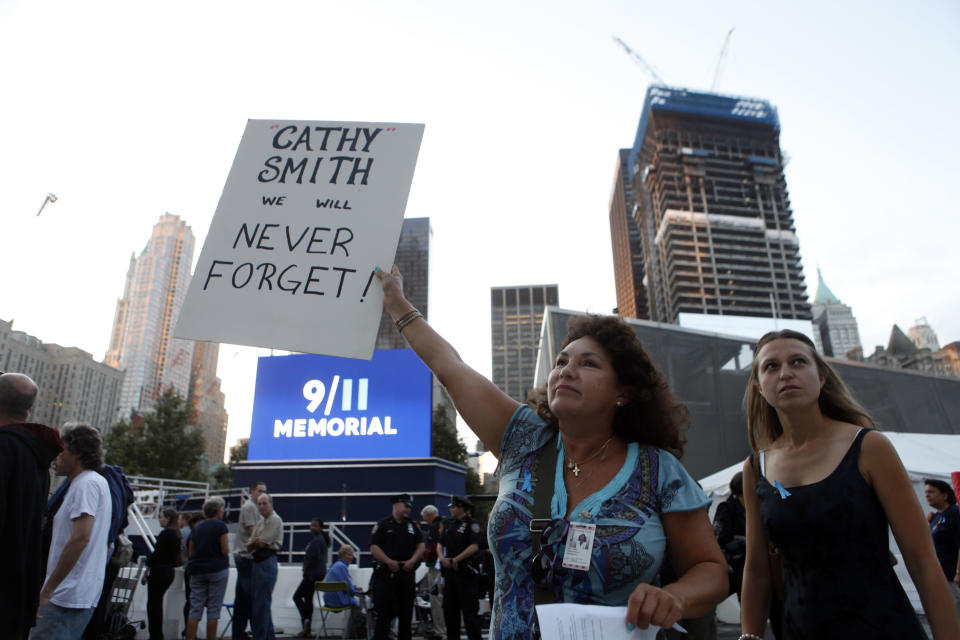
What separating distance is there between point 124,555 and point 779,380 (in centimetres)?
505

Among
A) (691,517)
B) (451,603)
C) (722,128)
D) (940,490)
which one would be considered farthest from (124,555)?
(722,128)

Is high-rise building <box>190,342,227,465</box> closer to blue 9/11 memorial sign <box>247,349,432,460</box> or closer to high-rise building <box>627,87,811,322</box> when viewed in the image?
high-rise building <box>627,87,811,322</box>

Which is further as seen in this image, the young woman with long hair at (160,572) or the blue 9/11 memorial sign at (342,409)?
the blue 9/11 memorial sign at (342,409)

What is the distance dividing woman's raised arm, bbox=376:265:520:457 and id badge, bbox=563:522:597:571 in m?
0.38

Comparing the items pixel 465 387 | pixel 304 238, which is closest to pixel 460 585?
pixel 304 238

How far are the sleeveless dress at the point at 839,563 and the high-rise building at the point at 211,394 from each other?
15360 centimetres

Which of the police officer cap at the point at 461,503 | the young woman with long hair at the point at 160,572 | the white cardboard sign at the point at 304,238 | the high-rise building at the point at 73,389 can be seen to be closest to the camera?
the white cardboard sign at the point at 304,238

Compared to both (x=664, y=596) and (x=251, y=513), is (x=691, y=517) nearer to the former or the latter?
(x=664, y=596)

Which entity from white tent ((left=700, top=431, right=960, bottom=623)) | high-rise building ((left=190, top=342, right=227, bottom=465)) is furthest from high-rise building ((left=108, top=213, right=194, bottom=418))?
white tent ((left=700, top=431, right=960, bottom=623))

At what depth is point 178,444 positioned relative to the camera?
3878 cm

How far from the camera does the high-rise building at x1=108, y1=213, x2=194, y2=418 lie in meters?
129

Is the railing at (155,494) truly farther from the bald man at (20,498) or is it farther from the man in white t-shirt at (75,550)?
the bald man at (20,498)

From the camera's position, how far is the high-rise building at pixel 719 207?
129m

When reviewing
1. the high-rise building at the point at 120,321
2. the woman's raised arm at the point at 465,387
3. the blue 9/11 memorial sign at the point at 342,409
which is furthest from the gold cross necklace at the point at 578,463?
the high-rise building at the point at 120,321
